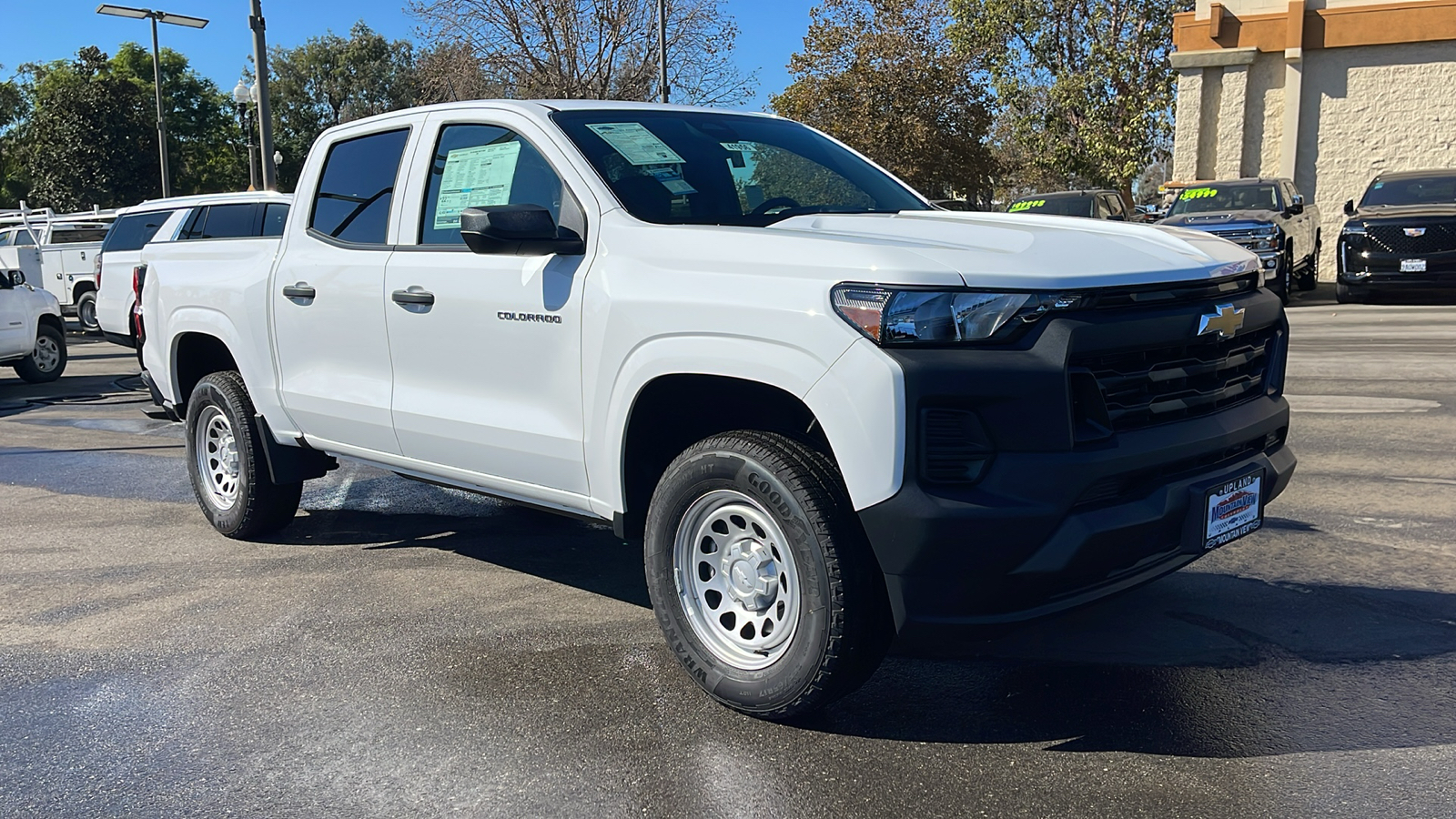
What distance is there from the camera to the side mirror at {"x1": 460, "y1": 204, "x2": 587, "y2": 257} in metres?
4.07

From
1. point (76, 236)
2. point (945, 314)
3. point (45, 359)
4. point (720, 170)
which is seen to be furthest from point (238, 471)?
point (76, 236)

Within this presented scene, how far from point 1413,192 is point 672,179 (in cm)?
1739

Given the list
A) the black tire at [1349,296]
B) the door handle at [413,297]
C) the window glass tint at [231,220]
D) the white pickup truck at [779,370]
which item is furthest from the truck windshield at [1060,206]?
the door handle at [413,297]

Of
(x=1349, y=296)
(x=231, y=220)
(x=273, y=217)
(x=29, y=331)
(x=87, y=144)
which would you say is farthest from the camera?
(x=87, y=144)

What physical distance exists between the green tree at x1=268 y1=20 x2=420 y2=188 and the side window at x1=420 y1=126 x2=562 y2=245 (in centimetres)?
6299

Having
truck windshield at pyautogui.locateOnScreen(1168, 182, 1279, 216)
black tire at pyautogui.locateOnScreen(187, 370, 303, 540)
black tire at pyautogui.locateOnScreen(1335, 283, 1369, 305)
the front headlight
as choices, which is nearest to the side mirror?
the front headlight

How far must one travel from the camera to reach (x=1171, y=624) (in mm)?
4574

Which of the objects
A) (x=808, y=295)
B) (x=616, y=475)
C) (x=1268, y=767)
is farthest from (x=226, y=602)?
(x=1268, y=767)

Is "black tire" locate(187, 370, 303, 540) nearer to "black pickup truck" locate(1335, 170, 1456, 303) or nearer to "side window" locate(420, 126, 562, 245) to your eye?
"side window" locate(420, 126, 562, 245)

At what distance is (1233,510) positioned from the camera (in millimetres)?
3758

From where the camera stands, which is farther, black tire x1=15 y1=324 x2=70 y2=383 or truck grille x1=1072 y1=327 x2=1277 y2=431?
black tire x1=15 y1=324 x2=70 y2=383

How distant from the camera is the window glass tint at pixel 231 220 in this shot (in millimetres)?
14367

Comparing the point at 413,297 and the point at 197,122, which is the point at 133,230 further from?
the point at 197,122

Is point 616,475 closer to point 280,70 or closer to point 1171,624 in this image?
point 1171,624
